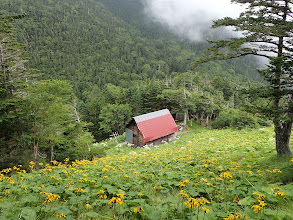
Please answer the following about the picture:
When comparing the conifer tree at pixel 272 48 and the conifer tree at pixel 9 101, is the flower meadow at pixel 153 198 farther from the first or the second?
the conifer tree at pixel 9 101

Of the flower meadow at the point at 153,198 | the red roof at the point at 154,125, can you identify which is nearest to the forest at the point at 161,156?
the flower meadow at the point at 153,198

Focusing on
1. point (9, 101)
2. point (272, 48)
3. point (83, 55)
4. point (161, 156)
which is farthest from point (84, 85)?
point (272, 48)

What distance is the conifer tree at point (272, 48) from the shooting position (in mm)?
5945

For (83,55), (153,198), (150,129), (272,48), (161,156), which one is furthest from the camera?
(83,55)

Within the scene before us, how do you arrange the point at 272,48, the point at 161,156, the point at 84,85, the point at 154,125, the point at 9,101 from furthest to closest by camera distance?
the point at 84,85 → the point at 154,125 → the point at 9,101 → the point at 161,156 → the point at 272,48

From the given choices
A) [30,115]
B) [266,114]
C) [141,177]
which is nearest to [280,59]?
[266,114]

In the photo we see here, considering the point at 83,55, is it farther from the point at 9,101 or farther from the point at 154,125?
the point at 9,101

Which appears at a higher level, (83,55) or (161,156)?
(83,55)

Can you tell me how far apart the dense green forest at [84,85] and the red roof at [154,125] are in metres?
7.61

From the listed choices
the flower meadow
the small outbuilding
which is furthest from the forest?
the small outbuilding

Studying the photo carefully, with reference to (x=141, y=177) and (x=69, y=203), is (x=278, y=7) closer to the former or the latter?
(x=141, y=177)

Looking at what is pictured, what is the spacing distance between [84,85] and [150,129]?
321 feet

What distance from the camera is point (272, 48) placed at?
22.8ft

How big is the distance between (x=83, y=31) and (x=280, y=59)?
216333mm
